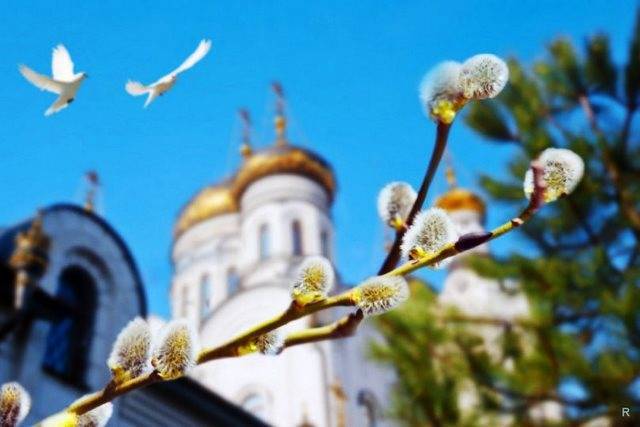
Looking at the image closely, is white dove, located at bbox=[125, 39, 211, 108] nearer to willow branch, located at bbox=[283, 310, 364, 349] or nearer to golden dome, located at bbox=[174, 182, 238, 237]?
willow branch, located at bbox=[283, 310, 364, 349]

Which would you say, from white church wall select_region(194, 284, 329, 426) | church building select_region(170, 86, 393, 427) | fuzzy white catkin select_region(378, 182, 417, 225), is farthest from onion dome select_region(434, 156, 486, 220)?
fuzzy white catkin select_region(378, 182, 417, 225)

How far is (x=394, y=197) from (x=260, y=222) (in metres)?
20.1

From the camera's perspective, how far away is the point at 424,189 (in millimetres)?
1438

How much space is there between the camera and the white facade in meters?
18.3

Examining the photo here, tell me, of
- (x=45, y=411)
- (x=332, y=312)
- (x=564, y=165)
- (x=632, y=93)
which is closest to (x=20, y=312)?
(x=45, y=411)

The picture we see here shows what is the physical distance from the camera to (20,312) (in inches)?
304

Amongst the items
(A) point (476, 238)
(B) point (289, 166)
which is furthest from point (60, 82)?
(B) point (289, 166)

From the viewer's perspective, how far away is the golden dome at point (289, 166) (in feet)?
72.4

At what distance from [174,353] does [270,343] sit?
0.63 ft

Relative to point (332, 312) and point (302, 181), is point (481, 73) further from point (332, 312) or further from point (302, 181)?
point (302, 181)

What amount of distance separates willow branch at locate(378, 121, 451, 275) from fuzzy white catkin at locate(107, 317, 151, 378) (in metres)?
0.37

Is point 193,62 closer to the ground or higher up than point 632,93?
closer to the ground

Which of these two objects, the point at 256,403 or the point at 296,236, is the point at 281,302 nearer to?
the point at 256,403

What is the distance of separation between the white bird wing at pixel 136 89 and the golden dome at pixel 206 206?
85.9 ft
